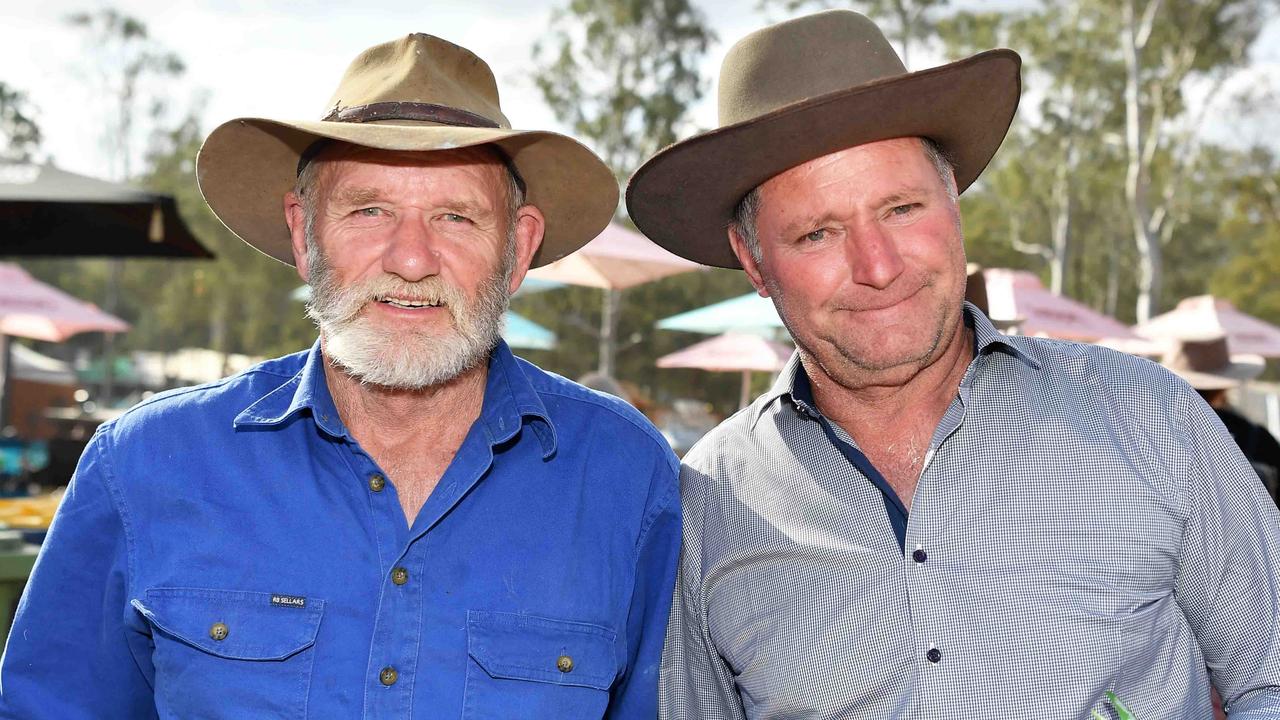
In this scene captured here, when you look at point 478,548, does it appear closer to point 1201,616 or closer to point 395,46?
point 395,46

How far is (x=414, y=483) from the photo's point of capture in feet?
7.43

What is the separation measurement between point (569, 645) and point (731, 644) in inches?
13.8

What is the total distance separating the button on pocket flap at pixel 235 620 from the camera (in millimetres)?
2020

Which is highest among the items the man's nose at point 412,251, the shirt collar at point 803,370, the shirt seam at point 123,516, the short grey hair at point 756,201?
the short grey hair at point 756,201

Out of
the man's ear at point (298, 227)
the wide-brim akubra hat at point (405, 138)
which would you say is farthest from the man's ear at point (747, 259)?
the man's ear at point (298, 227)

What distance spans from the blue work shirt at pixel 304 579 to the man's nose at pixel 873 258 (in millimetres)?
683

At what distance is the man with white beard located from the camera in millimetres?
2045

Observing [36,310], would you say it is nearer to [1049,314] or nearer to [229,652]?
[1049,314]

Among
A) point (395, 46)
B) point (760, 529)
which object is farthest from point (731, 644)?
point (395, 46)

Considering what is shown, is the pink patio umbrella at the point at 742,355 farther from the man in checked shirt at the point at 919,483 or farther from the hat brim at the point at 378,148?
the man in checked shirt at the point at 919,483

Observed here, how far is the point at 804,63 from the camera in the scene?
7.59ft

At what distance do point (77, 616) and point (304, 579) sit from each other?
0.45 meters

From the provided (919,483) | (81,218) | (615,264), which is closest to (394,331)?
(919,483)

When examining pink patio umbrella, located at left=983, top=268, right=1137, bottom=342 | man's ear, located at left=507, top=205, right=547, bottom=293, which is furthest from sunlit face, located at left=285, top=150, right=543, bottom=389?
pink patio umbrella, located at left=983, top=268, right=1137, bottom=342
